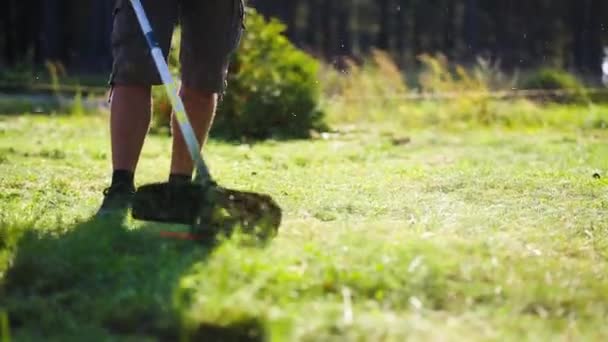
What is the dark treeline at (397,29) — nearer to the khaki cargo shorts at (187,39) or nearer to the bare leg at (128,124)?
the khaki cargo shorts at (187,39)

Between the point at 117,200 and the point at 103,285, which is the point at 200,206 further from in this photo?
the point at 103,285

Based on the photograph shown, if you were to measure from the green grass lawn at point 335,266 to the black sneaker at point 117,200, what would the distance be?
89mm

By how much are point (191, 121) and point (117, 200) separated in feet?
1.54

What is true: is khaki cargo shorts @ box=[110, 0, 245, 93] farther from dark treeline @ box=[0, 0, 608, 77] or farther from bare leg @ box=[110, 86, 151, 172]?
dark treeline @ box=[0, 0, 608, 77]

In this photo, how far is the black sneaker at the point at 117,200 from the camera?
3445 millimetres

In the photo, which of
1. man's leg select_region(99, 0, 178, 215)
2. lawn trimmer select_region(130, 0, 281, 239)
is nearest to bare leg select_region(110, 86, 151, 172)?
man's leg select_region(99, 0, 178, 215)

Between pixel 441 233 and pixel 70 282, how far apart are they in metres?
1.21

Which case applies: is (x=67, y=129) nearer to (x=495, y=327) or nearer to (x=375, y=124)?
(x=375, y=124)

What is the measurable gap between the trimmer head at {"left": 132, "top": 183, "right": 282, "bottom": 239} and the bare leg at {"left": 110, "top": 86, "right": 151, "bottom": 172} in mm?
382

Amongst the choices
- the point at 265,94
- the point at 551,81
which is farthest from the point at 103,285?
the point at 551,81

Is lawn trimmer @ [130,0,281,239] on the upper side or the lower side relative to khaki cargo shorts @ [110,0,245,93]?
lower

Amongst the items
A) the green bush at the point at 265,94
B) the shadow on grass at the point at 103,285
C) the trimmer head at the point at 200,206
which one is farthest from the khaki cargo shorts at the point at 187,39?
the green bush at the point at 265,94

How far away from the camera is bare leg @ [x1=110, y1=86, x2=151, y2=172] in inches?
141

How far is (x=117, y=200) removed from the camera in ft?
11.4
